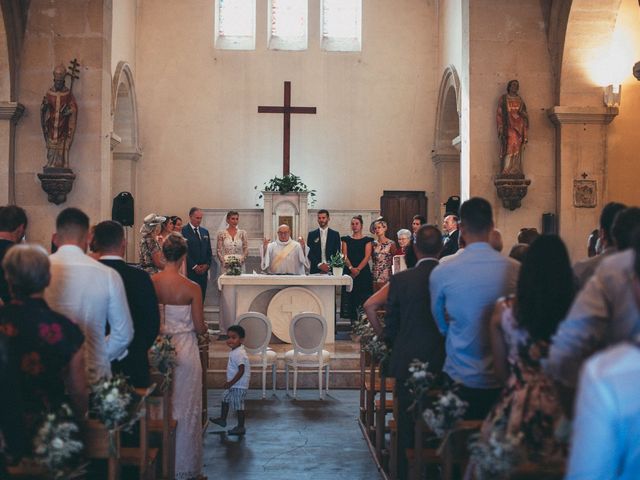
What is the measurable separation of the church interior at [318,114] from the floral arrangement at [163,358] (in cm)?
278

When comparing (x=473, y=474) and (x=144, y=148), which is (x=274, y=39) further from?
(x=473, y=474)

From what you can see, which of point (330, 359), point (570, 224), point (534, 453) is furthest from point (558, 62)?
point (534, 453)

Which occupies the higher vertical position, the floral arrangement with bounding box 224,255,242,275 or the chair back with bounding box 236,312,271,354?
the floral arrangement with bounding box 224,255,242,275

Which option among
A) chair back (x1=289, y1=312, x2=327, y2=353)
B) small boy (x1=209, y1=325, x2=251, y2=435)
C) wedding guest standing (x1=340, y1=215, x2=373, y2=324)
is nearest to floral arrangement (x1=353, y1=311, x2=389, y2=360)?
small boy (x1=209, y1=325, x2=251, y2=435)

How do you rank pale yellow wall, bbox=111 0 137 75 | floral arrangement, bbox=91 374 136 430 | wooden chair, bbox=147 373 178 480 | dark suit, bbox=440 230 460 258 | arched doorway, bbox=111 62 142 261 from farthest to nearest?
arched doorway, bbox=111 62 142 261 → pale yellow wall, bbox=111 0 137 75 → dark suit, bbox=440 230 460 258 → wooden chair, bbox=147 373 178 480 → floral arrangement, bbox=91 374 136 430

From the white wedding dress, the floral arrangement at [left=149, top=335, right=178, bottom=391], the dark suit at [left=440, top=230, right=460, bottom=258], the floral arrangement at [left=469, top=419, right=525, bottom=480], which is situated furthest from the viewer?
the dark suit at [left=440, top=230, right=460, bottom=258]

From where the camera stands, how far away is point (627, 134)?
999 centimetres

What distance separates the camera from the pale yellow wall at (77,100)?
9945 mm

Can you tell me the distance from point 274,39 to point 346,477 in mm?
11512

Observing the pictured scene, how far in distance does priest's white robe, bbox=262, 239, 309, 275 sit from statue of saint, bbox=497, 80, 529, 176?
2649 millimetres

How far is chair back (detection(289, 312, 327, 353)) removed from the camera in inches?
311

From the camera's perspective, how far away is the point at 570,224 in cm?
984

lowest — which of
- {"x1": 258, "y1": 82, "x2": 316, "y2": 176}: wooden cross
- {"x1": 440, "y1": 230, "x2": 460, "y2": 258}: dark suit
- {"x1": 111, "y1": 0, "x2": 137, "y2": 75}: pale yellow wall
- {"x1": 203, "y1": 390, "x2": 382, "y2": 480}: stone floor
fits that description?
{"x1": 203, "y1": 390, "x2": 382, "y2": 480}: stone floor

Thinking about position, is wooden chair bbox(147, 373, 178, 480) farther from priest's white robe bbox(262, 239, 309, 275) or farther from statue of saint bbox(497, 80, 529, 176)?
statue of saint bbox(497, 80, 529, 176)
